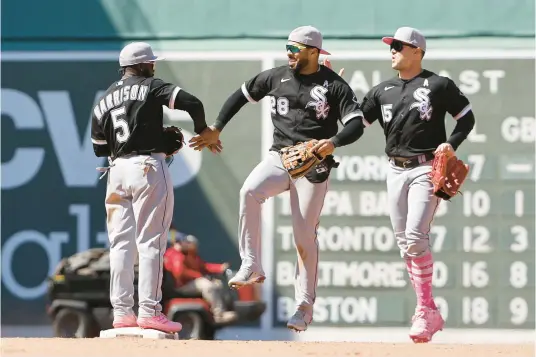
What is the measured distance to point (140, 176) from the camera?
9.70m

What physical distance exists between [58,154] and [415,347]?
6.01 metres

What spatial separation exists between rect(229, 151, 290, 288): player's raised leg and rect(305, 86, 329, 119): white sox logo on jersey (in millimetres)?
437

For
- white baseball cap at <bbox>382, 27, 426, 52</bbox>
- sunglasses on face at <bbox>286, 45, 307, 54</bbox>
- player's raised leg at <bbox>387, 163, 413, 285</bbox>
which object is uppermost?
white baseball cap at <bbox>382, 27, 426, 52</bbox>

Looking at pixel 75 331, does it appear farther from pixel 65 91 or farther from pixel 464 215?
pixel 464 215

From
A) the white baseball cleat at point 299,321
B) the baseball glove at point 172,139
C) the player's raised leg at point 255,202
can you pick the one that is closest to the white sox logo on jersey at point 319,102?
the player's raised leg at point 255,202

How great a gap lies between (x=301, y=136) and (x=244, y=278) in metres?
1.12

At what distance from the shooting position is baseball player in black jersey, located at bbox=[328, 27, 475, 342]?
999 centimetres

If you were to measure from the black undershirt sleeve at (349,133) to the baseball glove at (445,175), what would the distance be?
63 cm

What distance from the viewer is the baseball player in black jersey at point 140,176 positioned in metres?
9.73

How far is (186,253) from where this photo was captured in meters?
13.9

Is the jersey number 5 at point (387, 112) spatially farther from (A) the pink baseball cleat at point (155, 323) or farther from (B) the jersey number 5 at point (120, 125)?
(A) the pink baseball cleat at point (155, 323)

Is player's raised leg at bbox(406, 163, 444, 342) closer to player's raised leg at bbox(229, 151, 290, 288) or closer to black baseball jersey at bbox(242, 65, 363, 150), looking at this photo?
black baseball jersey at bbox(242, 65, 363, 150)

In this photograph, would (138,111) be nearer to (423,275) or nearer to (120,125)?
(120,125)

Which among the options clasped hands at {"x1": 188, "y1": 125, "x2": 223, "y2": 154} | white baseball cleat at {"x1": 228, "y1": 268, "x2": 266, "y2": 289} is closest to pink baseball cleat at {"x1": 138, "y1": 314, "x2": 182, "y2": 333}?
white baseball cleat at {"x1": 228, "y1": 268, "x2": 266, "y2": 289}
